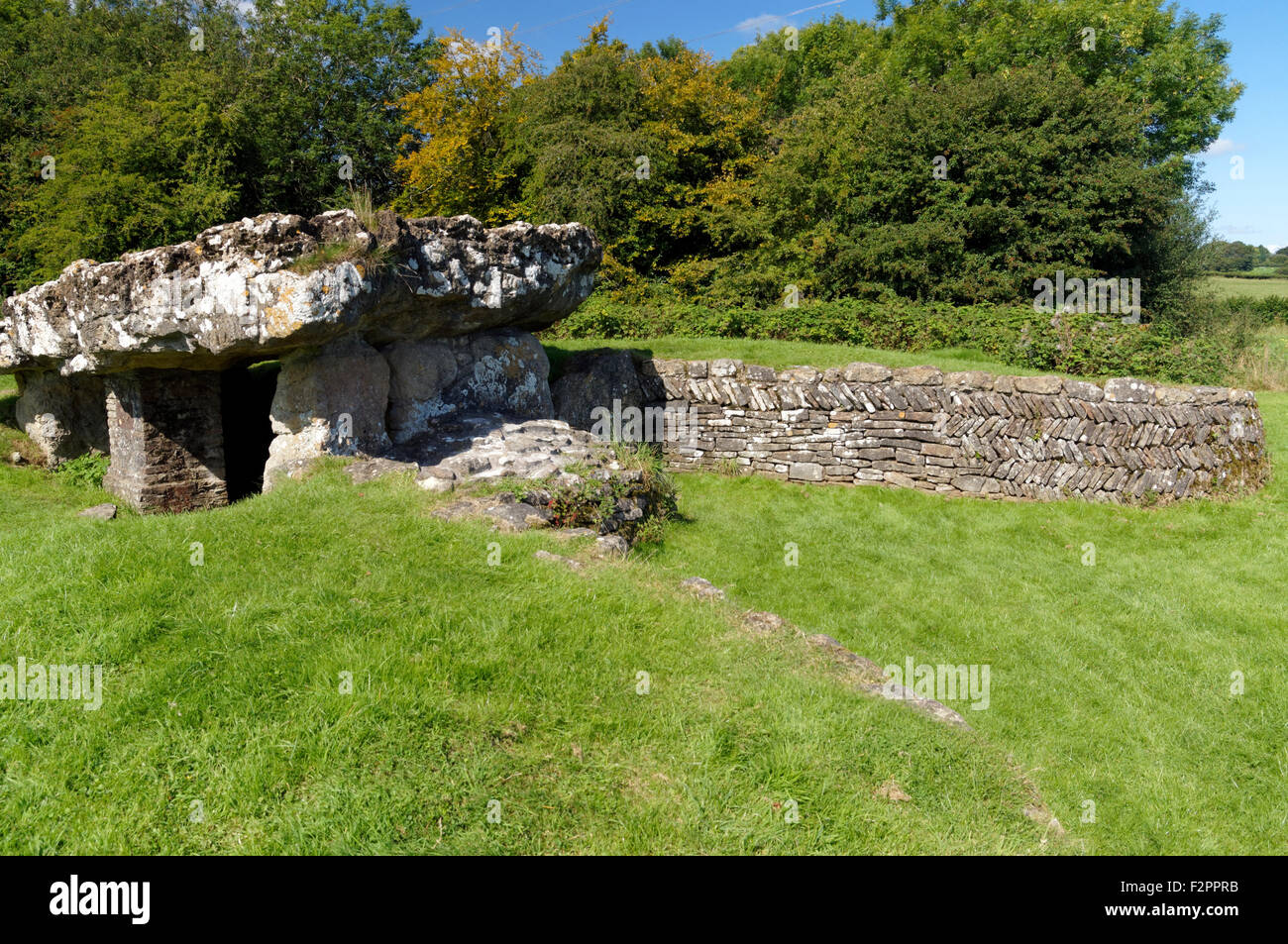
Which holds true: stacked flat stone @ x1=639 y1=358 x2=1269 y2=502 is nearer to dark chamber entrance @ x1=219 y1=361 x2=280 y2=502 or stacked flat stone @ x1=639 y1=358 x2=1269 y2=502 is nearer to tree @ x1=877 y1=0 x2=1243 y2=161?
dark chamber entrance @ x1=219 y1=361 x2=280 y2=502

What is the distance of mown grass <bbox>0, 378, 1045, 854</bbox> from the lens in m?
3.66

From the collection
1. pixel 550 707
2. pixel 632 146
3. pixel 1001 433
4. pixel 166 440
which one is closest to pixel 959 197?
pixel 632 146

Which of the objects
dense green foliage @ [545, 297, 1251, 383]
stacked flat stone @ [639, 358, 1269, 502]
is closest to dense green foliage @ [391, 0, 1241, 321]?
dense green foliage @ [545, 297, 1251, 383]

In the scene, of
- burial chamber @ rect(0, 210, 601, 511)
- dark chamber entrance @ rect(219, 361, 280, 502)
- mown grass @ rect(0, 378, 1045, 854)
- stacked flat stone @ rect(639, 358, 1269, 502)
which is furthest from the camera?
dark chamber entrance @ rect(219, 361, 280, 502)

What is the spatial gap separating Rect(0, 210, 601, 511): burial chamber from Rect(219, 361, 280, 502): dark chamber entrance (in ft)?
0.10

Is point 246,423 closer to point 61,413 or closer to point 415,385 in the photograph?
point 61,413

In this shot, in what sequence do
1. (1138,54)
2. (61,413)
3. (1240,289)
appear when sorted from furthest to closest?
(1240,289)
(1138,54)
(61,413)

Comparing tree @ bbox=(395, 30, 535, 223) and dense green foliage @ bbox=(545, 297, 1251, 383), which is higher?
tree @ bbox=(395, 30, 535, 223)

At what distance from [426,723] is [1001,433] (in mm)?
10123

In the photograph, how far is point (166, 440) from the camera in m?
10.4

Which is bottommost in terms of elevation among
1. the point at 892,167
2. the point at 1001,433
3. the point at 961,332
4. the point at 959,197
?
the point at 1001,433

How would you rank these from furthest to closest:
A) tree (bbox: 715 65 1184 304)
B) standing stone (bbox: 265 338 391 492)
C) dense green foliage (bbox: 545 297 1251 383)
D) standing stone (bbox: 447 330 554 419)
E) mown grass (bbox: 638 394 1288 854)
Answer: tree (bbox: 715 65 1184 304), dense green foliage (bbox: 545 297 1251 383), standing stone (bbox: 447 330 554 419), standing stone (bbox: 265 338 391 492), mown grass (bbox: 638 394 1288 854)
